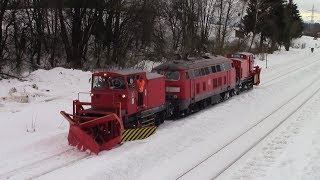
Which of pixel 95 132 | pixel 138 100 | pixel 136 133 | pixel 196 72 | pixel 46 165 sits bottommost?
pixel 46 165

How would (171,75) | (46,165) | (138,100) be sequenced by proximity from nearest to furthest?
(46,165) → (138,100) → (171,75)

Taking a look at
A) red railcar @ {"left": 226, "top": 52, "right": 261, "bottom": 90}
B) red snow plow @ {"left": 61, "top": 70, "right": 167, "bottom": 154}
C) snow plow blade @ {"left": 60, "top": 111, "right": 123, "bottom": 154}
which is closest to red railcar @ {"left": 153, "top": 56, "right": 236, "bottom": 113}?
red snow plow @ {"left": 61, "top": 70, "right": 167, "bottom": 154}

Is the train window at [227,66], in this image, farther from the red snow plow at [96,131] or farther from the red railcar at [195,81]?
the red snow plow at [96,131]

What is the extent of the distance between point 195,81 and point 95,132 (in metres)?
7.50

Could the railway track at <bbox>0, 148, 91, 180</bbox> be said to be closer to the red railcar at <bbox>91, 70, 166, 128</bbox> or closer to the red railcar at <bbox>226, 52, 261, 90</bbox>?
the red railcar at <bbox>91, 70, 166, 128</bbox>

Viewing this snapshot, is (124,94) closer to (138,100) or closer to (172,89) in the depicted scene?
(138,100)

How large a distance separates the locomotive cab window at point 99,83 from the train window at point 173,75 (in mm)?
4742

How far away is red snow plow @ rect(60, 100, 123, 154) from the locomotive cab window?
105cm

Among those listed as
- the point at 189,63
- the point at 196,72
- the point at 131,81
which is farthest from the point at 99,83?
the point at 196,72

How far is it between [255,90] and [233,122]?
11.3 m

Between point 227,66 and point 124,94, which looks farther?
point 227,66

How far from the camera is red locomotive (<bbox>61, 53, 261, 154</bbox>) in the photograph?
1505 centimetres

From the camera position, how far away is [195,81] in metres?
21.5

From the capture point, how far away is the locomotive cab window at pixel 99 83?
16516 mm
